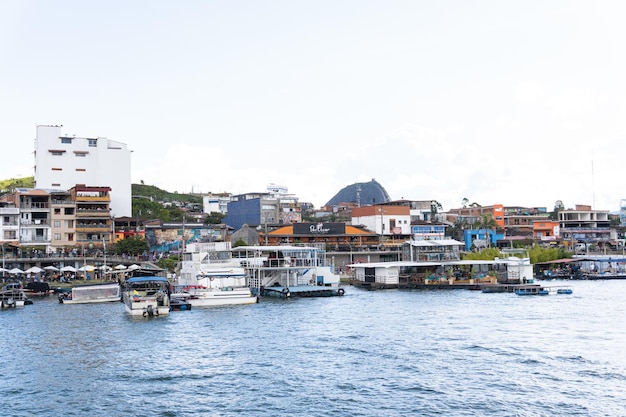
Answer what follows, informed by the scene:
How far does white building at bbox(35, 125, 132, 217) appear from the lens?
104m

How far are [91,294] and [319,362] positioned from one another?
38.9 meters

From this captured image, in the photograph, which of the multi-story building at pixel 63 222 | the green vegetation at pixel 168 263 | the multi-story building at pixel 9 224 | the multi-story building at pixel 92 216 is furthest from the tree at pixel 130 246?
the multi-story building at pixel 9 224

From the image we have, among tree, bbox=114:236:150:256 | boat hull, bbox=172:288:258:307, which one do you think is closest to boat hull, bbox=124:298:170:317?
boat hull, bbox=172:288:258:307

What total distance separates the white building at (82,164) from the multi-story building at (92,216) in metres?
10.3

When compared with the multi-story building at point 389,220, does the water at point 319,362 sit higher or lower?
lower

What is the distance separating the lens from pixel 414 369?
3272cm

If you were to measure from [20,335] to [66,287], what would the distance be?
111 ft

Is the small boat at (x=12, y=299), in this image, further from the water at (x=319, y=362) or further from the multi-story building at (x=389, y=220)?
the multi-story building at (x=389, y=220)

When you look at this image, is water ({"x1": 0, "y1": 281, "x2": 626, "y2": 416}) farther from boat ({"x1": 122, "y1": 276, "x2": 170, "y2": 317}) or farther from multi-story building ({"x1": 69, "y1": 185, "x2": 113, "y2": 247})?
multi-story building ({"x1": 69, "y1": 185, "x2": 113, "y2": 247})

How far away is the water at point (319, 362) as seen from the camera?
Answer: 1061 inches

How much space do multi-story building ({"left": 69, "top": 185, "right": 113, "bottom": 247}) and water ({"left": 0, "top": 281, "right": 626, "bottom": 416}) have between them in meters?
37.7

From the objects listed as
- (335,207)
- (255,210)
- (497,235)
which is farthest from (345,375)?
(335,207)

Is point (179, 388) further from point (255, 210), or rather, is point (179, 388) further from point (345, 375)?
point (255, 210)

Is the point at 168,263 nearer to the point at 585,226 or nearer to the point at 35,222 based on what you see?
the point at 35,222
